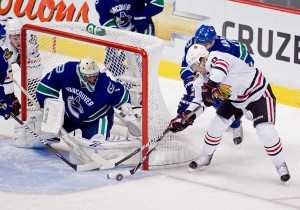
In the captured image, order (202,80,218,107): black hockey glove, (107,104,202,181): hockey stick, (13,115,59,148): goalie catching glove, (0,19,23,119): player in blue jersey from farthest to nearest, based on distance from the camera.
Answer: (0,19,23,119): player in blue jersey < (13,115,59,148): goalie catching glove < (107,104,202,181): hockey stick < (202,80,218,107): black hockey glove

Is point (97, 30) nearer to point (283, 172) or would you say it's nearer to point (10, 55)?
point (10, 55)

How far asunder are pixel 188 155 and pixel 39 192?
42.4 inches

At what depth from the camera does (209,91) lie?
683 centimetres

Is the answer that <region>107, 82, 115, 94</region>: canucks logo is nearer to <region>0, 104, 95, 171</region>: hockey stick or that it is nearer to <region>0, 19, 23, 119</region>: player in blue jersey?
<region>0, 104, 95, 171</region>: hockey stick

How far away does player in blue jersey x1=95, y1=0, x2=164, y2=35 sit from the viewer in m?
8.27

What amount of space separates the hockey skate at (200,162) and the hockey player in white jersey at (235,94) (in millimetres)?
208

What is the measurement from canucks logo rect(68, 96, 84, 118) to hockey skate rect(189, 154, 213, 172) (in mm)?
772

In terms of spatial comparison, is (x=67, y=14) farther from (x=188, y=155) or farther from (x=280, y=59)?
(x=188, y=155)

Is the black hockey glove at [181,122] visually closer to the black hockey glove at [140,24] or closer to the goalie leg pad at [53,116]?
the goalie leg pad at [53,116]

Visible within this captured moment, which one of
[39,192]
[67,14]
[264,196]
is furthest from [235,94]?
[67,14]

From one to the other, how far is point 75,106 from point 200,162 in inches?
34.0

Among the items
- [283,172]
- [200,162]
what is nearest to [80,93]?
[200,162]

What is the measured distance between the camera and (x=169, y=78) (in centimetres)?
937

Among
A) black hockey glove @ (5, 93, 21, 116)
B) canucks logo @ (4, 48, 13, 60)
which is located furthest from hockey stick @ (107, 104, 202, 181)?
canucks logo @ (4, 48, 13, 60)
